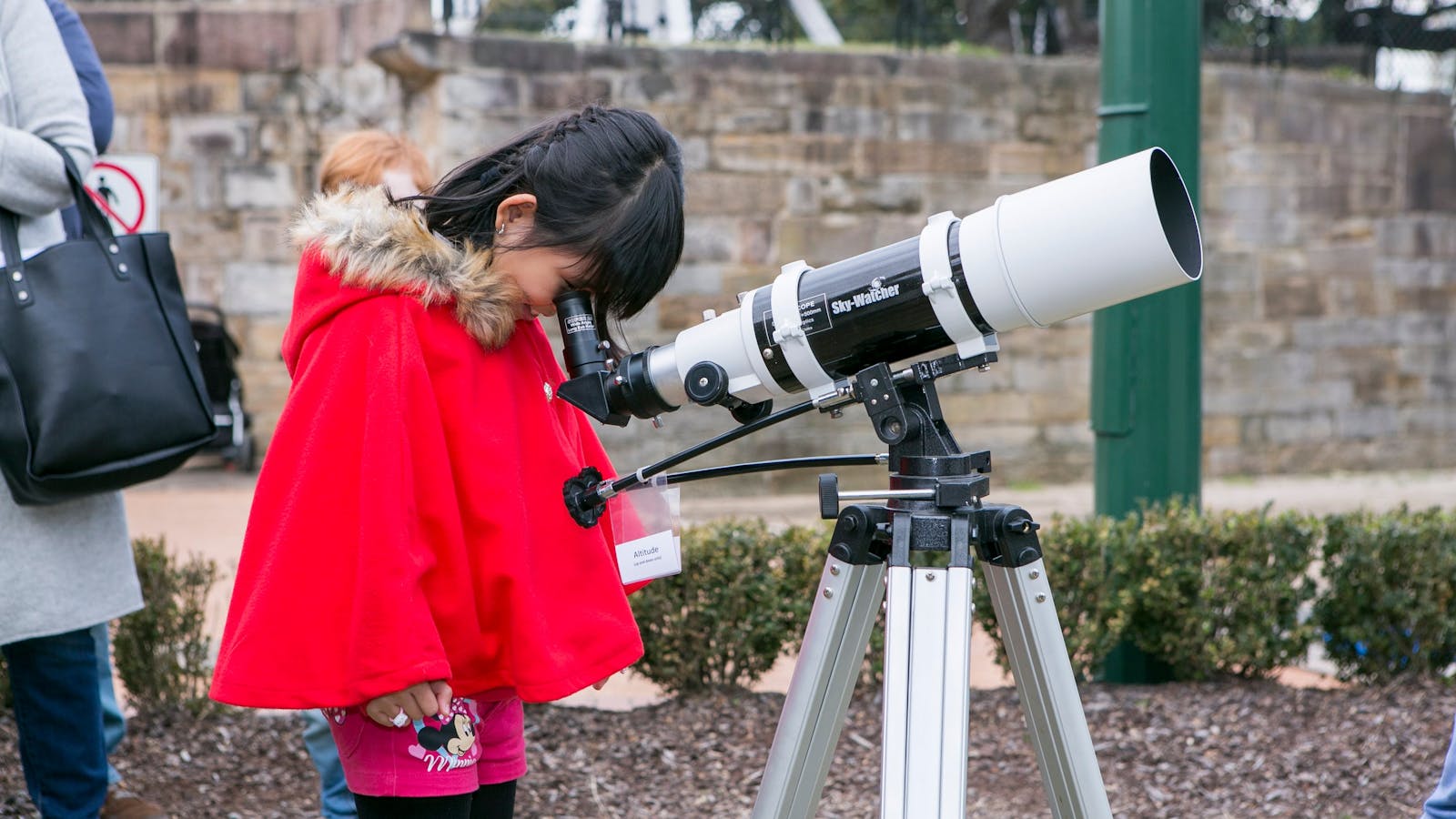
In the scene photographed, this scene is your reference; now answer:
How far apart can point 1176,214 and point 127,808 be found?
8.68 feet

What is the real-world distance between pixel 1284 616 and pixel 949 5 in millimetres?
10238

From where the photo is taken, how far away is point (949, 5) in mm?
13148

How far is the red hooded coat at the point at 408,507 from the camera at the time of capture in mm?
1784

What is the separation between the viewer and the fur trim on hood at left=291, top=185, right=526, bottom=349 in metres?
1.89

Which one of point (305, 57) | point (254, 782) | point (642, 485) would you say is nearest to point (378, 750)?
point (642, 485)

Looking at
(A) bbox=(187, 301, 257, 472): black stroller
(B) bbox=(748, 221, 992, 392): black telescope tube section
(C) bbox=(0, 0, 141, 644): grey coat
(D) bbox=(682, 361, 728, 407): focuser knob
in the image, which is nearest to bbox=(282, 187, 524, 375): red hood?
(D) bbox=(682, 361, 728, 407): focuser knob

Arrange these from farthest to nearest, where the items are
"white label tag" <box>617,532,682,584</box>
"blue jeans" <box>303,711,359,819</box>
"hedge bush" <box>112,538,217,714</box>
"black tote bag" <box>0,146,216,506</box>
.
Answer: "hedge bush" <box>112,538,217,714</box> < "blue jeans" <box>303,711,359,819</box> < "black tote bag" <box>0,146,216,506</box> < "white label tag" <box>617,532,682,584</box>

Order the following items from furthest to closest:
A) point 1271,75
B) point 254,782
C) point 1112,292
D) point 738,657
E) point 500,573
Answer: point 1271,75 < point 738,657 < point 254,782 < point 500,573 < point 1112,292

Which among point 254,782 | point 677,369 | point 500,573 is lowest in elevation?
point 254,782

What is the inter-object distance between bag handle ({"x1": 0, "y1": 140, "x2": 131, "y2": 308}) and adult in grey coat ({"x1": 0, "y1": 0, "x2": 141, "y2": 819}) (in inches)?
0.8

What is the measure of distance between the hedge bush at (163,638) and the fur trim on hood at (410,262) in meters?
2.15

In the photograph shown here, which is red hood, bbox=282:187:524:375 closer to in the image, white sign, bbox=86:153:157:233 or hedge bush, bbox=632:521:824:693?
hedge bush, bbox=632:521:824:693

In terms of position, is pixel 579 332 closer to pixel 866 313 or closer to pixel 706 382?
pixel 706 382

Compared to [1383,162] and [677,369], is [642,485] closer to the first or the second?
[677,369]
